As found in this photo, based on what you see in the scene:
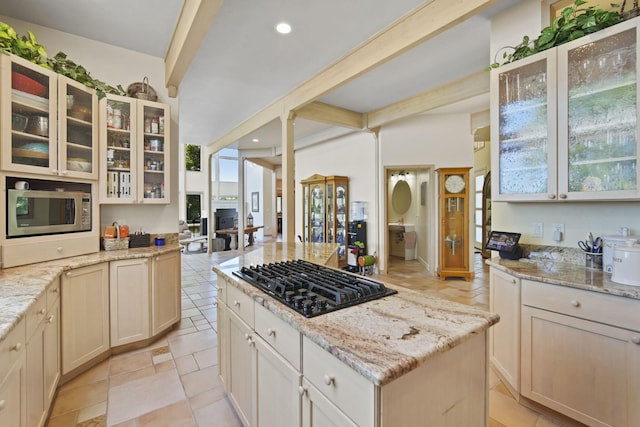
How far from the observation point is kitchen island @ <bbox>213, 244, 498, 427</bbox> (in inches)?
29.9

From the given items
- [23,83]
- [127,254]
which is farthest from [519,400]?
[23,83]

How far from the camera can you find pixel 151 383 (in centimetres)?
209

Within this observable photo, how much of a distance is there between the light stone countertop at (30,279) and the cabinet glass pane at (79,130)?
789 millimetres

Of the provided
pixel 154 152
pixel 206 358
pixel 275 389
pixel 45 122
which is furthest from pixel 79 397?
pixel 154 152

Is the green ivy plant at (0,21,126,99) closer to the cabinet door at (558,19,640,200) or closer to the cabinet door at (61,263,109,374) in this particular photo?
the cabinet door at (61,263,109,374)

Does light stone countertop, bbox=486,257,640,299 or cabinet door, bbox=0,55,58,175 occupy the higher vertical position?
cabinet door, bbox=0,55,58,175

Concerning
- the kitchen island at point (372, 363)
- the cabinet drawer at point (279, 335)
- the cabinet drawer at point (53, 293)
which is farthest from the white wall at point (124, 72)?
the cabinet drawer at point (279, 335)

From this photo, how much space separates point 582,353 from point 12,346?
2741 mm

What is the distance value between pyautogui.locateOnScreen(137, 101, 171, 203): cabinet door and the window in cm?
806

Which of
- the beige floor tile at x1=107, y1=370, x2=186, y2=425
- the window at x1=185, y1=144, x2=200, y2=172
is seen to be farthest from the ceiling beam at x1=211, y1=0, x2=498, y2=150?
the window at x1=185, y1=144, x2=200, y2=172

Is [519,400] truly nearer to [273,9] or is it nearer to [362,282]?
[362,282]

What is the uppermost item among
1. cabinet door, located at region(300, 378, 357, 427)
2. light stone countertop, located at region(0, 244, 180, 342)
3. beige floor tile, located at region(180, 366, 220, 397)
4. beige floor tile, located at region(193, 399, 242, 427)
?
light stone countertop, located at region(0, 244, 180, 342)

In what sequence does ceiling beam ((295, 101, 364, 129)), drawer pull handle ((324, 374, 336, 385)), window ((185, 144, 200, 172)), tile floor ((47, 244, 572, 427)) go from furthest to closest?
window ((185, 144, 200, 172)), ceiling beam ((295, 101, 364, 129)), tile floor ((47, 244, 572, 427)), drawer pull handle ((324, 374, 336, 385))

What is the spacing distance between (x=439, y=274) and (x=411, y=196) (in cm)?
203
